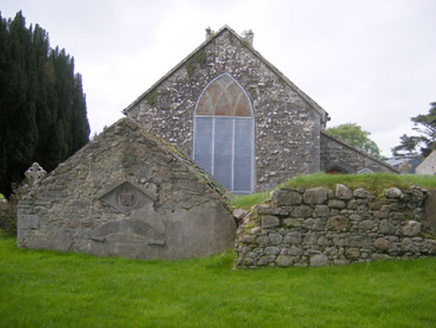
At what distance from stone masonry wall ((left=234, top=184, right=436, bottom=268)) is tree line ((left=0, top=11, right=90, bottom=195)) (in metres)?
13.1

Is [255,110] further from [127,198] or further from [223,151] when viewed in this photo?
[127,198]

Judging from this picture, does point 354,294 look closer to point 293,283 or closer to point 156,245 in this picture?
point 293,283

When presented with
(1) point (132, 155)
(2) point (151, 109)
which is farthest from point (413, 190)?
(2) point (151, 109)

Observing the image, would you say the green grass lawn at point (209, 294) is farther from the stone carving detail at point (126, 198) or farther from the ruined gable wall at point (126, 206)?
the stone carving detail at point (126, 198)

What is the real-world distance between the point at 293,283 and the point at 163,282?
2010mm

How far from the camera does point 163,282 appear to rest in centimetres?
636

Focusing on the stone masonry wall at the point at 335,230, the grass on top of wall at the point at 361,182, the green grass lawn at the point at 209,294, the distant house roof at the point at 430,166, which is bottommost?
the green grass lawn at the point at 209,294

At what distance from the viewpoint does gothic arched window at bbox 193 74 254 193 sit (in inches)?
587

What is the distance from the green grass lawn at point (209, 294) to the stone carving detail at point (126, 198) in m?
1.11

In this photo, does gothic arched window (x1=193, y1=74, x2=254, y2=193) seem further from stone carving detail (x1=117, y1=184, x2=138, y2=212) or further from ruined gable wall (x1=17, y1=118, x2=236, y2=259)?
stone carving detail (x1=117, y1=184, x2=138, y2=212)

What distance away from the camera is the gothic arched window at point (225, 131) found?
1491cm

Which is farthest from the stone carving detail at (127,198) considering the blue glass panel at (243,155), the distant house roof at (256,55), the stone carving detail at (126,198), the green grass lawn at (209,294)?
the distant house roof at (256,55)

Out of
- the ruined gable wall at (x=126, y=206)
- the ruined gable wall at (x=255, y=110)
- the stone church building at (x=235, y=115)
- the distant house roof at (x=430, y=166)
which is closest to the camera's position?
the ruined gable wall at (x=126, y=206)

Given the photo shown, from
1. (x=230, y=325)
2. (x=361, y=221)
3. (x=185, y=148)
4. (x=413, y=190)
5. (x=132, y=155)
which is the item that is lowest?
(x=230, y=325)
